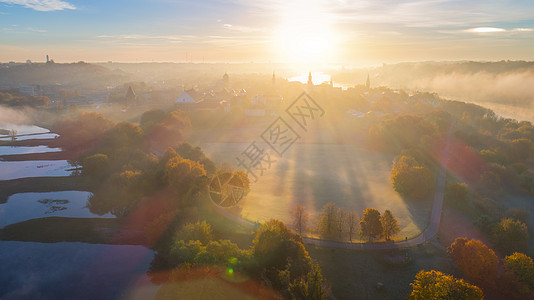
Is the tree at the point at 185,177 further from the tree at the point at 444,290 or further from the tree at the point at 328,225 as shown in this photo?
the tree at the point at 444,290

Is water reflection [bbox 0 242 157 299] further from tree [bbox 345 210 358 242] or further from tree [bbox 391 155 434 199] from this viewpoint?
tree [bbox 391 155 434 199]

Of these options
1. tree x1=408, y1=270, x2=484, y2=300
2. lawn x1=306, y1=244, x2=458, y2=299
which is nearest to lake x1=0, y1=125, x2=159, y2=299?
lawn x1=306, y1=244, x2=458, y2=299

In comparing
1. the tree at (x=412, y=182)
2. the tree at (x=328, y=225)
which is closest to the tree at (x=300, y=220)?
the tree at (x=328, y=225)

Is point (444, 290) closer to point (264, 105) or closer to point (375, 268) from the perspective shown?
point (375, 268)

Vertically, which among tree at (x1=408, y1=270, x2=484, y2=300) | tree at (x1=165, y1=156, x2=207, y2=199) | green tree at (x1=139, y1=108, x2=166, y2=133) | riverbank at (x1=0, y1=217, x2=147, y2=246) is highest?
green tree at (x1=139, y1=108, x2=166, y2=133)

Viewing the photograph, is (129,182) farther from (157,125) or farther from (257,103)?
(257,103)

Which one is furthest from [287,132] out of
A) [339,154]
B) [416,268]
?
[416,268]

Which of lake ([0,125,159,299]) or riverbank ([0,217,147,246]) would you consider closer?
lake ([0,125,159,299])
